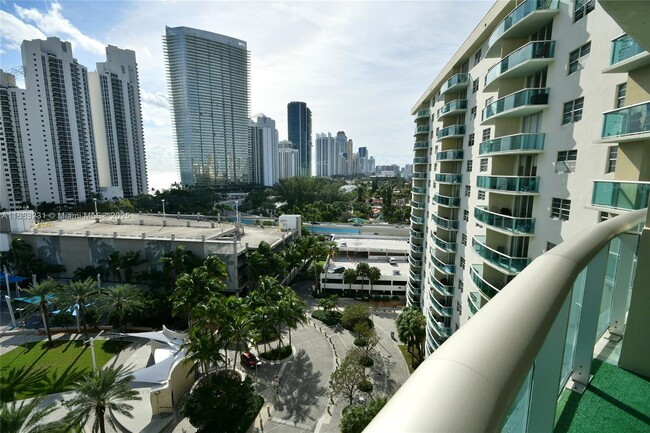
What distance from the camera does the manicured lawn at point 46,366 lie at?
26016 mm

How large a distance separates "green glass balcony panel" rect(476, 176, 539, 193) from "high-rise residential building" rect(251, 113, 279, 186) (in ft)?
509


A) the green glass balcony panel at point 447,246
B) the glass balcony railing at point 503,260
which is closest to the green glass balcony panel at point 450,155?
the green glass balcony panel at point 447,246

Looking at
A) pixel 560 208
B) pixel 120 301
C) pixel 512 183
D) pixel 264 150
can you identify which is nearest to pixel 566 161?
pixel 560 208

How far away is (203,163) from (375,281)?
115262mm

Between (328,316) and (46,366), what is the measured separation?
29.0m

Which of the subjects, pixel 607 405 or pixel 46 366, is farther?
pixel 46 366

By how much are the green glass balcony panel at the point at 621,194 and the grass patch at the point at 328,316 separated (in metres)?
32.7

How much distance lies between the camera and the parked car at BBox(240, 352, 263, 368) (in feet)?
98.7

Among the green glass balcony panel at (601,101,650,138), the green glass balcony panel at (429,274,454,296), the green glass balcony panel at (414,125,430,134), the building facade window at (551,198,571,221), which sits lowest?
the green glass balcony panel at (429,274,454,296)

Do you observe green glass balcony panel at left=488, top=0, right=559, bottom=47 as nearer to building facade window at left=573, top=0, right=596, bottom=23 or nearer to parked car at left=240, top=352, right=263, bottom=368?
building facade window at left=573, top=0, right=596, bottom=23

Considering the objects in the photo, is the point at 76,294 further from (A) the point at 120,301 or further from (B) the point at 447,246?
(B) the point at 447,246

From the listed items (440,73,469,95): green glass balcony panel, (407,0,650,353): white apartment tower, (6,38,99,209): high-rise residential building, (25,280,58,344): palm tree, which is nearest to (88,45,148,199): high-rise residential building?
(6,38,99,209): high-rise residential building

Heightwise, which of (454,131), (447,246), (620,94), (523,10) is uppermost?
(523,10)

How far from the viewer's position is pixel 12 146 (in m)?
88.8
